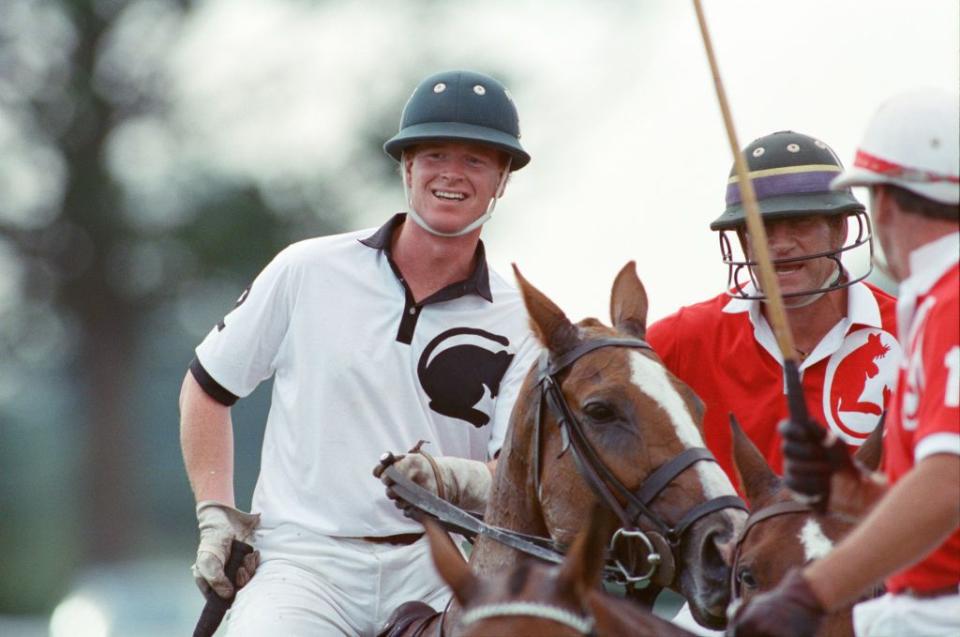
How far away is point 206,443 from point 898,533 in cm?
335

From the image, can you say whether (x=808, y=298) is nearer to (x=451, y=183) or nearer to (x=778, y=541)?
(x=451, y=183)

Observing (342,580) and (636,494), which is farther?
(342,580)

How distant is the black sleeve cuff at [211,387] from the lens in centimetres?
631

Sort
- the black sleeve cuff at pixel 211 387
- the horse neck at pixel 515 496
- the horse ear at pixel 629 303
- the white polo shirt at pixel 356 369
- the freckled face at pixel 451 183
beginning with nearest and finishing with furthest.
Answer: the horse neck at pixel 515 496 → the horse ear at pixel 629 303 → the white polo shirt at pixel 356 369 → the freckled face at pixel 451 183 → the black sleeve cuff at pixel 211 387

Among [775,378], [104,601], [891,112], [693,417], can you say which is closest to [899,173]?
[891,112]

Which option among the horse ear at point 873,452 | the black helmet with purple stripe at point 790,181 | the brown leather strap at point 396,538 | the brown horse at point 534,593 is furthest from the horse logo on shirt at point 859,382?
the brown horse at point 534,593

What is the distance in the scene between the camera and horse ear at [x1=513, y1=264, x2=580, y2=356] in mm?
5371

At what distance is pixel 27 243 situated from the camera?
94.4 ft

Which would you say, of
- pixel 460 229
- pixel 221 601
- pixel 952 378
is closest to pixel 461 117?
pixel 460 229

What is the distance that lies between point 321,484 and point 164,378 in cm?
2724

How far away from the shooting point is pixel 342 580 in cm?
588

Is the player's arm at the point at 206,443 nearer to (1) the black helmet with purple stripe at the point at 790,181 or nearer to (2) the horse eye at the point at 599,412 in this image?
(2) the horse eye at the point at 599,412

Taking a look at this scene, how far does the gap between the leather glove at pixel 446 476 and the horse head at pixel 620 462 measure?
1.08 ft

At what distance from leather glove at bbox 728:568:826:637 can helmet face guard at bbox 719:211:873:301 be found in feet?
8.75
